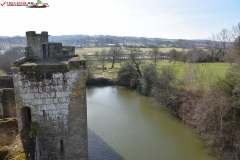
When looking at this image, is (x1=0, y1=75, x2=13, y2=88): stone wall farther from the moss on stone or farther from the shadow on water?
the moss on stone

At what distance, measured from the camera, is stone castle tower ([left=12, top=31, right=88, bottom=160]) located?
6.59m

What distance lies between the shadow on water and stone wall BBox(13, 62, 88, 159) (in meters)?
6.72

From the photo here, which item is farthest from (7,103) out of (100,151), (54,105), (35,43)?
(100,151)

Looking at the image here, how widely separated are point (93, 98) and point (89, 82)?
29.8 ft

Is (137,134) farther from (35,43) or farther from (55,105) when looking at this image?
(55,105)

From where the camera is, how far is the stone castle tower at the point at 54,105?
6.59 m

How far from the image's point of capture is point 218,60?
1800 inches

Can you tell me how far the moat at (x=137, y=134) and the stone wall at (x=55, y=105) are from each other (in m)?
6.92

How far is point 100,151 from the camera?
566 inches

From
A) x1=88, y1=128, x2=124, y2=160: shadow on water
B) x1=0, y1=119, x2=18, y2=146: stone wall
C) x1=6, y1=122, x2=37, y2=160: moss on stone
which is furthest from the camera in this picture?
x1=88, y1=128, x2=124, y2=160: shadow on water

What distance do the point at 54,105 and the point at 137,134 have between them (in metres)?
11.7

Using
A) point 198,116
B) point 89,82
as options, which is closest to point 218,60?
point 89,82

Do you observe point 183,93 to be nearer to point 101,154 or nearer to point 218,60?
point 101,154

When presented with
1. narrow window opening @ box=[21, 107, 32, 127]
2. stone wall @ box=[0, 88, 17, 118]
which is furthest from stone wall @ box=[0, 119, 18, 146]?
stone wall @ box=[0, 88, 17, 118]
